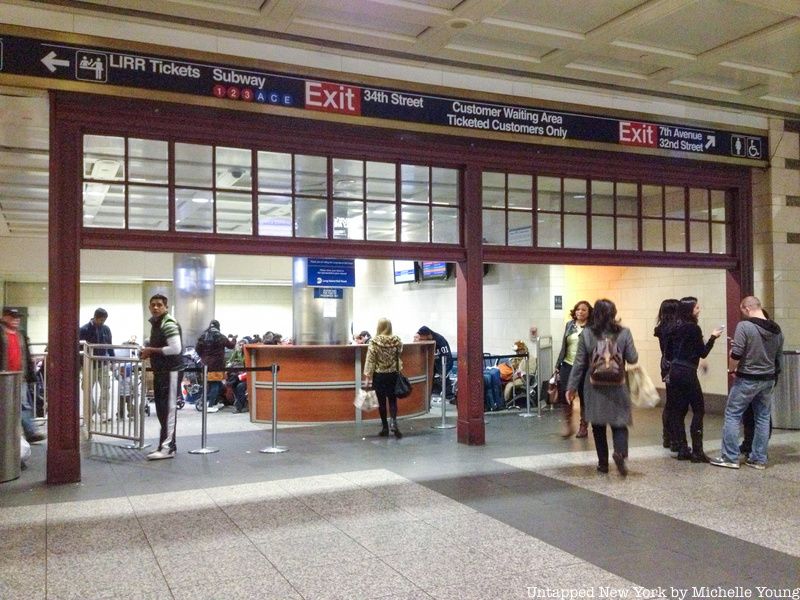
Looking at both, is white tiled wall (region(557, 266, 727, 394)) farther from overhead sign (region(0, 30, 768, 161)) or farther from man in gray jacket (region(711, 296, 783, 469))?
man in gray jacket (region(711, 296, 783, 469))

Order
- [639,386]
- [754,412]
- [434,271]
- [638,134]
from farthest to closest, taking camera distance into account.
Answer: [434,271]
[638,134]
[754,412]
[639,386]

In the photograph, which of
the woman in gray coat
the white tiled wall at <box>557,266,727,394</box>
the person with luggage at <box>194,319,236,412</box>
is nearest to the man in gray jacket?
the woman in gray coat

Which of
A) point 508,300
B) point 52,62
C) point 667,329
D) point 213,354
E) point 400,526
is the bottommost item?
point 400,526

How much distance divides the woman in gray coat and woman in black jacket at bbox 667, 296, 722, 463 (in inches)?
29.5

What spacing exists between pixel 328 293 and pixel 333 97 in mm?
3811

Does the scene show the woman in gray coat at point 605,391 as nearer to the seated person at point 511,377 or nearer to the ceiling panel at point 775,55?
the ceiling panel at point 775,55

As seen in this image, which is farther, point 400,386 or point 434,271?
point 434,271

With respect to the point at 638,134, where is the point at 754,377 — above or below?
below

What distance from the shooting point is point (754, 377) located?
21.3ft

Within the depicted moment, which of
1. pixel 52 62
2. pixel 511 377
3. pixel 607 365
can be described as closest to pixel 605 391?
pixel 607 365

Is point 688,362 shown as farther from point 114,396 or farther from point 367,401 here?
point 114,396

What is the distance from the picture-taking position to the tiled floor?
3848 millimetres

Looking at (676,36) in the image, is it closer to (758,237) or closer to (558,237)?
(558,237)

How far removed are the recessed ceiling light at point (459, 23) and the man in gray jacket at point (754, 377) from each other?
3.68m
